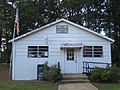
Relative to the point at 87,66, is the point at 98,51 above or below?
above

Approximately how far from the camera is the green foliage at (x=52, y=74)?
2084cm

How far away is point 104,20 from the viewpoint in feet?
141

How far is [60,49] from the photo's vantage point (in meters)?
Answer: 24.3

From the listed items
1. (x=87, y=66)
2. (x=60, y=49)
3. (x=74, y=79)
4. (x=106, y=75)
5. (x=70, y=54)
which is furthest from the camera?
(x=70, y=54)

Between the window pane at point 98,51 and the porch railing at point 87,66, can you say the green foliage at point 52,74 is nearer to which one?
the porch railing at point 87,66

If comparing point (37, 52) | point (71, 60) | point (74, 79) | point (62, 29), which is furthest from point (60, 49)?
point (74, 79)

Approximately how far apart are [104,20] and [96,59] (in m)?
19.4

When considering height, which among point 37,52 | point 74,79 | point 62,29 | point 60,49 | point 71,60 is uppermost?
point 62,29

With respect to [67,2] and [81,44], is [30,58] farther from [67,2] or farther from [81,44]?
[67,2]

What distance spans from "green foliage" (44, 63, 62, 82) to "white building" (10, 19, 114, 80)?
213 cm

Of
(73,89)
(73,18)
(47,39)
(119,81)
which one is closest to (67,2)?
(73,18)

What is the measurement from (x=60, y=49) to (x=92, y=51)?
2808mm

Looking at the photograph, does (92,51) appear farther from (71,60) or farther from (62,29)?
(62,29)

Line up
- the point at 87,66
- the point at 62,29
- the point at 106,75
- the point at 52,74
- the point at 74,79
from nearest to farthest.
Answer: the point at 74,79, the point at 106,75, the point at 52,74, the point at 87,66, the point at 62,29
